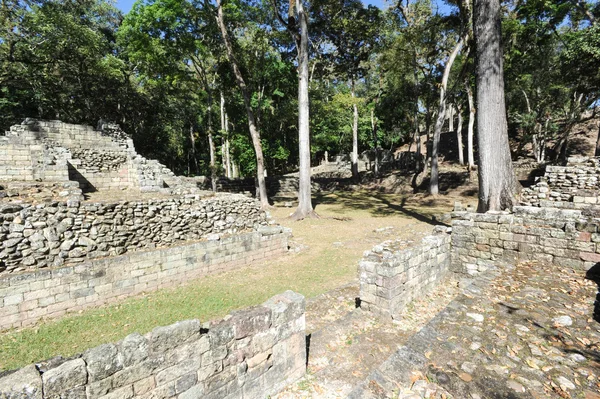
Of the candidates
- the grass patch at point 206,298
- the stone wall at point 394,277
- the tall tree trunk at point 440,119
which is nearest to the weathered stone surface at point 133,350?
the stone wall at point 394,277

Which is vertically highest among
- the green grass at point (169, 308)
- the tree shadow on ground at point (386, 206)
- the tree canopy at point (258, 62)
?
the tree canopy at point (258, 62)

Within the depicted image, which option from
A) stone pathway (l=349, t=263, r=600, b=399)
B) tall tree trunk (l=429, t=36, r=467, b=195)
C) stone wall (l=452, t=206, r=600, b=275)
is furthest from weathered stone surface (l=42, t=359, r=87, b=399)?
tall tree trunk (l=429, t=36, r=467, b=195)

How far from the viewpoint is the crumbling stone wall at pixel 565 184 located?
11323 mm

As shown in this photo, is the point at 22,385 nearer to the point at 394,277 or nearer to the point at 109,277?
the point at 394,277

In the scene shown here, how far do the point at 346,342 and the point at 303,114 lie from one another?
13290mm

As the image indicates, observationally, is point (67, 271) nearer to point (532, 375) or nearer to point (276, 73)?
point (532, 375)

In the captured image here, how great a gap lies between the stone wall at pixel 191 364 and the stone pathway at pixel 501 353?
1.02 metres

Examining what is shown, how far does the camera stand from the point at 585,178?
11.7m

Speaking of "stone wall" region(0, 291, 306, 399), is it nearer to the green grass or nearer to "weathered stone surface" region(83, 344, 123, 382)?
"weathered stone surface" region(83, 344, 123, 382)

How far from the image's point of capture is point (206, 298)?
7293 mm

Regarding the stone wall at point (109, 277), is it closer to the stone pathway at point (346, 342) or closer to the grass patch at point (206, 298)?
the grass patch at point (206, 298)

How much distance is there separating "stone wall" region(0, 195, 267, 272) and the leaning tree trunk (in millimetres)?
9717

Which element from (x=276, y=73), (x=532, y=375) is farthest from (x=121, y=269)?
(x=276, y=73)

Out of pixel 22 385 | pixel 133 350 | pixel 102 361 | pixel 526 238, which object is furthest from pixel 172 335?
pixel 526 238
